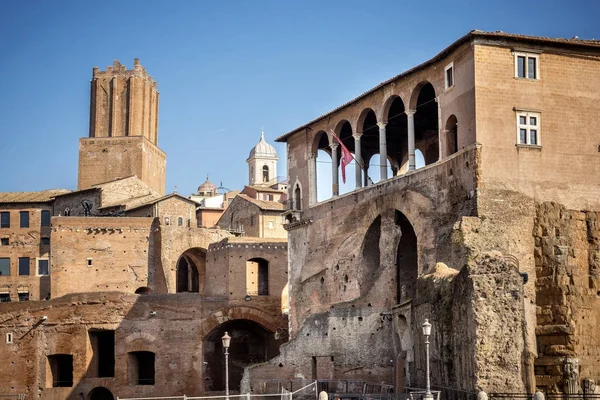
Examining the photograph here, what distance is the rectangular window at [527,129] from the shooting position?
3525 cm

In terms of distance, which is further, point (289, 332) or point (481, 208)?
point (289, 332)

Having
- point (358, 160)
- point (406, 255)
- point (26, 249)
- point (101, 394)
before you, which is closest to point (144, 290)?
point (101, 394)

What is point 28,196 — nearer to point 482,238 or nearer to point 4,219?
point 4,219

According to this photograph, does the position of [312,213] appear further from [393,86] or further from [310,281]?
[393,86]

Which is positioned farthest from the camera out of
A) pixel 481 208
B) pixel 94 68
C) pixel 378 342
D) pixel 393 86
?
pixel 94 68

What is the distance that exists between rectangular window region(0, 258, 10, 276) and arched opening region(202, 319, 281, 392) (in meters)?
19.6

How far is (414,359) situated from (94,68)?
1965 inches

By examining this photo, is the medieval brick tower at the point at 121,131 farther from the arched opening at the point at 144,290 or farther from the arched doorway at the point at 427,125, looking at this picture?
the arched doorway at the point at 427,125

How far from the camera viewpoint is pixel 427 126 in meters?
45.2

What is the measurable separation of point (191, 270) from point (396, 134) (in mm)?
24107

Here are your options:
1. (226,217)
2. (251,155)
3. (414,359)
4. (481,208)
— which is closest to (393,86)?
(481,208)

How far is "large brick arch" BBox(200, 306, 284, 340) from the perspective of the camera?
173 ft

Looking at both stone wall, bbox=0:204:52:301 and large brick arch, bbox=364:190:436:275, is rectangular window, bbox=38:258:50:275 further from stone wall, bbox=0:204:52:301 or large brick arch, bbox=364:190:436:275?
large brick arch, bbox=364:190:436:275

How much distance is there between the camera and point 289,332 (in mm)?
48031
